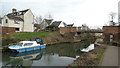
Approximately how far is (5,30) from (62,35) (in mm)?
18091

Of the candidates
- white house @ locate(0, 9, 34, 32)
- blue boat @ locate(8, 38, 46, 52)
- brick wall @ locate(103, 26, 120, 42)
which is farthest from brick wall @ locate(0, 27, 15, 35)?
brick wall @ locate(103, 26, 120, 42)

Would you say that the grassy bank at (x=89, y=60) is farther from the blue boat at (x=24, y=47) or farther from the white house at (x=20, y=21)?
the white house at (x=20, y=21)

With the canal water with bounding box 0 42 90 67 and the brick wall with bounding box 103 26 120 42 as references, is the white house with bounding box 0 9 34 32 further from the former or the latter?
the brick wall with bounding box 103 26 120 42

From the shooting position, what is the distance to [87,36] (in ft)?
159

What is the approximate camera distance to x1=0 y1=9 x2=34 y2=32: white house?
3528cm

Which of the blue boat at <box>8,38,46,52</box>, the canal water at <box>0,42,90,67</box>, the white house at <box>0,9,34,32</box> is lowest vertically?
the canal water at <box>0,42,90,67</box>

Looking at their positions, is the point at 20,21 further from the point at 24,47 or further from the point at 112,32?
the point at 112,32

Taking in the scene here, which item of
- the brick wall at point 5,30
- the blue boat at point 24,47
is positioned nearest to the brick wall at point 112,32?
the blue boat at point 24,47

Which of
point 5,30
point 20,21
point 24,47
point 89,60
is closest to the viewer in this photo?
point 89,60

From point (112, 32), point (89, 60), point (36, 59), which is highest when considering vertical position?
point (112, 32)

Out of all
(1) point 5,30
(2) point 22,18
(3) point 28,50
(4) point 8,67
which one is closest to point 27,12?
(2) point 22,18

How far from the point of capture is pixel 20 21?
37656 millimetres

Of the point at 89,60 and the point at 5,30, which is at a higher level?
the point at 5,30

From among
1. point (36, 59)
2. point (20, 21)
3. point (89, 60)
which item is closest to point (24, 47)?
point (36, 59)
